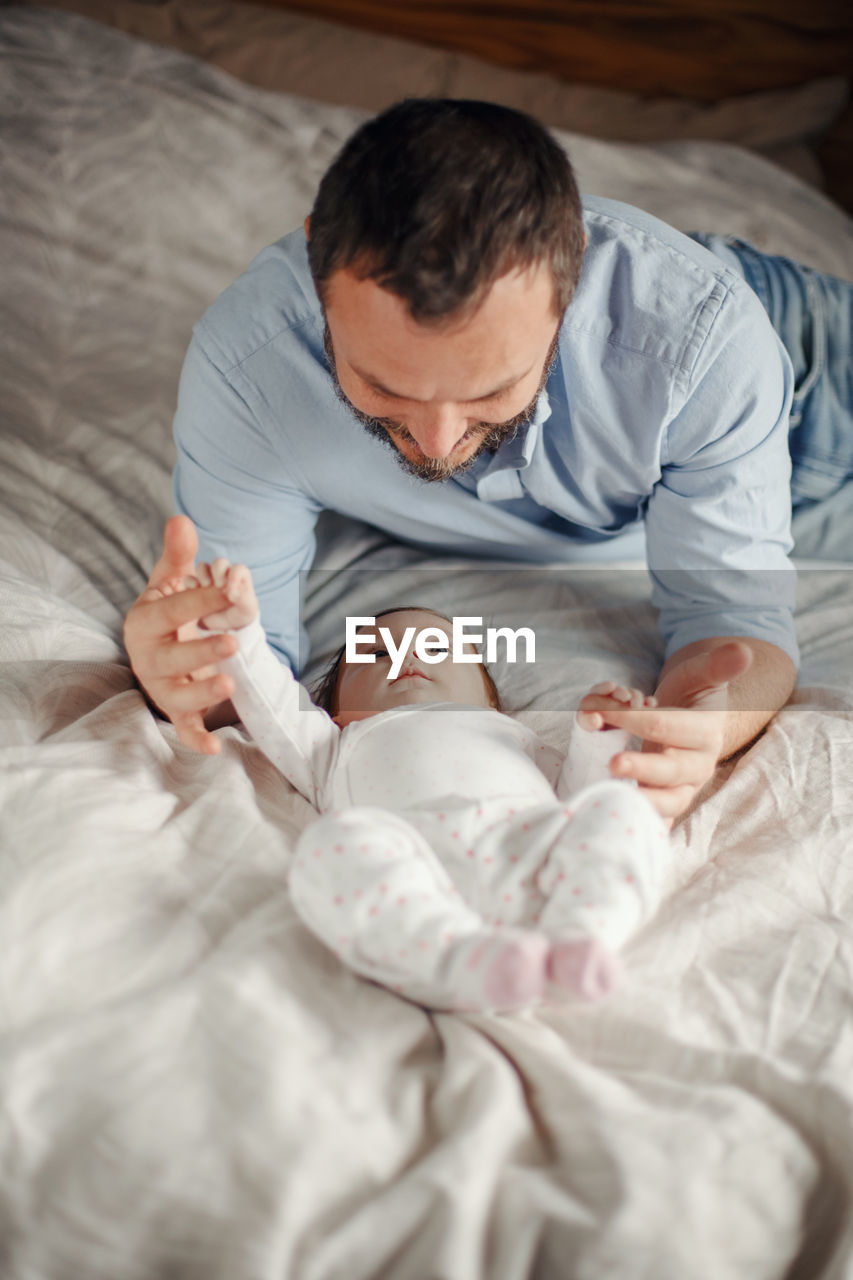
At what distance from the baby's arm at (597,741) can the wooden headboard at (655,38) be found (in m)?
1.50

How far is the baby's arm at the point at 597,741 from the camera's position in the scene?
863 mm

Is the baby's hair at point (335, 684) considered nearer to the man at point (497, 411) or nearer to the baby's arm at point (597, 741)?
the man at point (497, 411)

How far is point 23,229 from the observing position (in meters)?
1.51

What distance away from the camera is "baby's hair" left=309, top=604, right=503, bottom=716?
1.15 m

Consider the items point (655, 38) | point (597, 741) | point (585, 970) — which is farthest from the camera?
point (655, 38)

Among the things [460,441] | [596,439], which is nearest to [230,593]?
[460,441]

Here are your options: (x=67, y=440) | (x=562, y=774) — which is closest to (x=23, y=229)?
(x=67, y=440)

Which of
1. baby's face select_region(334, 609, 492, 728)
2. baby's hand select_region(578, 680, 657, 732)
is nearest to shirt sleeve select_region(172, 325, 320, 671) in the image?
baby's face select_region(334, 609, 492, 728)

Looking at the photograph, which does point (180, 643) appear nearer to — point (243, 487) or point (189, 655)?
point (189, 655)

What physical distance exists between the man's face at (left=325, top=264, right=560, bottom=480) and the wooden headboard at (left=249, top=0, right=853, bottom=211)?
1282 mm

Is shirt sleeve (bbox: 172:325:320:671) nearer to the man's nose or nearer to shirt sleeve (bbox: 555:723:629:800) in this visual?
→ the man's nose

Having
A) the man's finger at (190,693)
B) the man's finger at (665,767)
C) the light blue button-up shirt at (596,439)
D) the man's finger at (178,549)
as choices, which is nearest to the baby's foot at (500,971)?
the man's finger at (665,767)

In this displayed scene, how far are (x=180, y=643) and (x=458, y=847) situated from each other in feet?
0.96

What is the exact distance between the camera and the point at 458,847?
81cm
